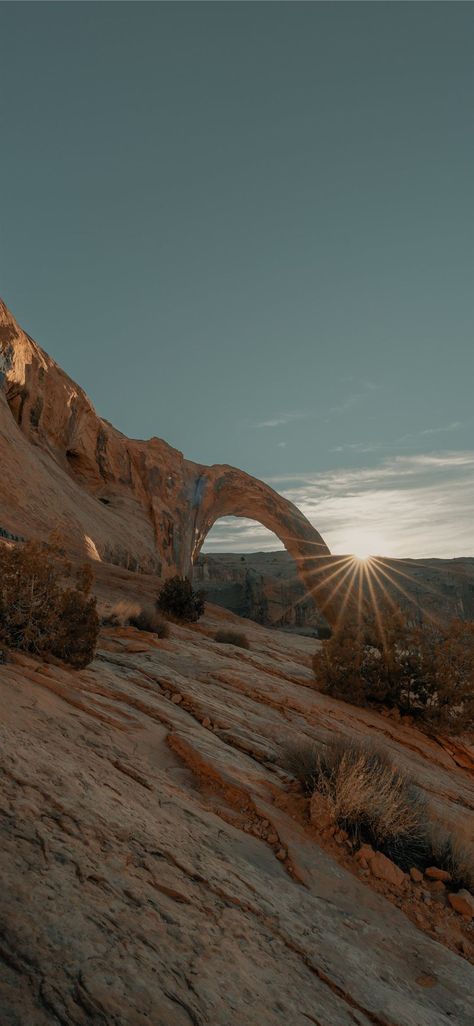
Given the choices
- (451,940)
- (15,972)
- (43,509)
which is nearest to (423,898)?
(451,940)

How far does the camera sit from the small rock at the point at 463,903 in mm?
3859

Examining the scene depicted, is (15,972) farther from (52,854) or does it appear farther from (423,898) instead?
(423,898)

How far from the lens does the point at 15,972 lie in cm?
159

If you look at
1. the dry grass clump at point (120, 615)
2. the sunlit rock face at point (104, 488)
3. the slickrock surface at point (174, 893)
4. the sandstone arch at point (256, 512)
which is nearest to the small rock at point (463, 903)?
the slickrock surface at point (174, 893)

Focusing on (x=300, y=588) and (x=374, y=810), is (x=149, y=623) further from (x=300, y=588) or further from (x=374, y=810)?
(x=300, y=588)

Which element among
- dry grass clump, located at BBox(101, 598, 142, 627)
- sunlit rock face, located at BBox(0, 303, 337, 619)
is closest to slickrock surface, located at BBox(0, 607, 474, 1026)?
dry grass clump, located at BBox(101, 598, 142, 627)

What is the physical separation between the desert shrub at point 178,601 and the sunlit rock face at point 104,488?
9.56ft

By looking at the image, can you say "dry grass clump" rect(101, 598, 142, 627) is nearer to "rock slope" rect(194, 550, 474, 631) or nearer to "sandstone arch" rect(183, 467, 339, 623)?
"sandstone arch" rect(183, 467, 339, 623)

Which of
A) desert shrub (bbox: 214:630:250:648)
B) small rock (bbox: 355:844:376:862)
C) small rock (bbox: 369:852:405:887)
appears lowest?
small rock (bbox: 369:852:405:887)

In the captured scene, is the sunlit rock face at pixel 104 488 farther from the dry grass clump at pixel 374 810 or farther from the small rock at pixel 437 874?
the small rock at pixel 437 874

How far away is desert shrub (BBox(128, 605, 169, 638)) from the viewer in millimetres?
9789

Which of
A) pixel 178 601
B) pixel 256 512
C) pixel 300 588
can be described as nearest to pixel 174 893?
pixel 178 601

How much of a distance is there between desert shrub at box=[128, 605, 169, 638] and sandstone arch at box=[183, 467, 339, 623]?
19494 millimetres

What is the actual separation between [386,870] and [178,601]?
9267mm
